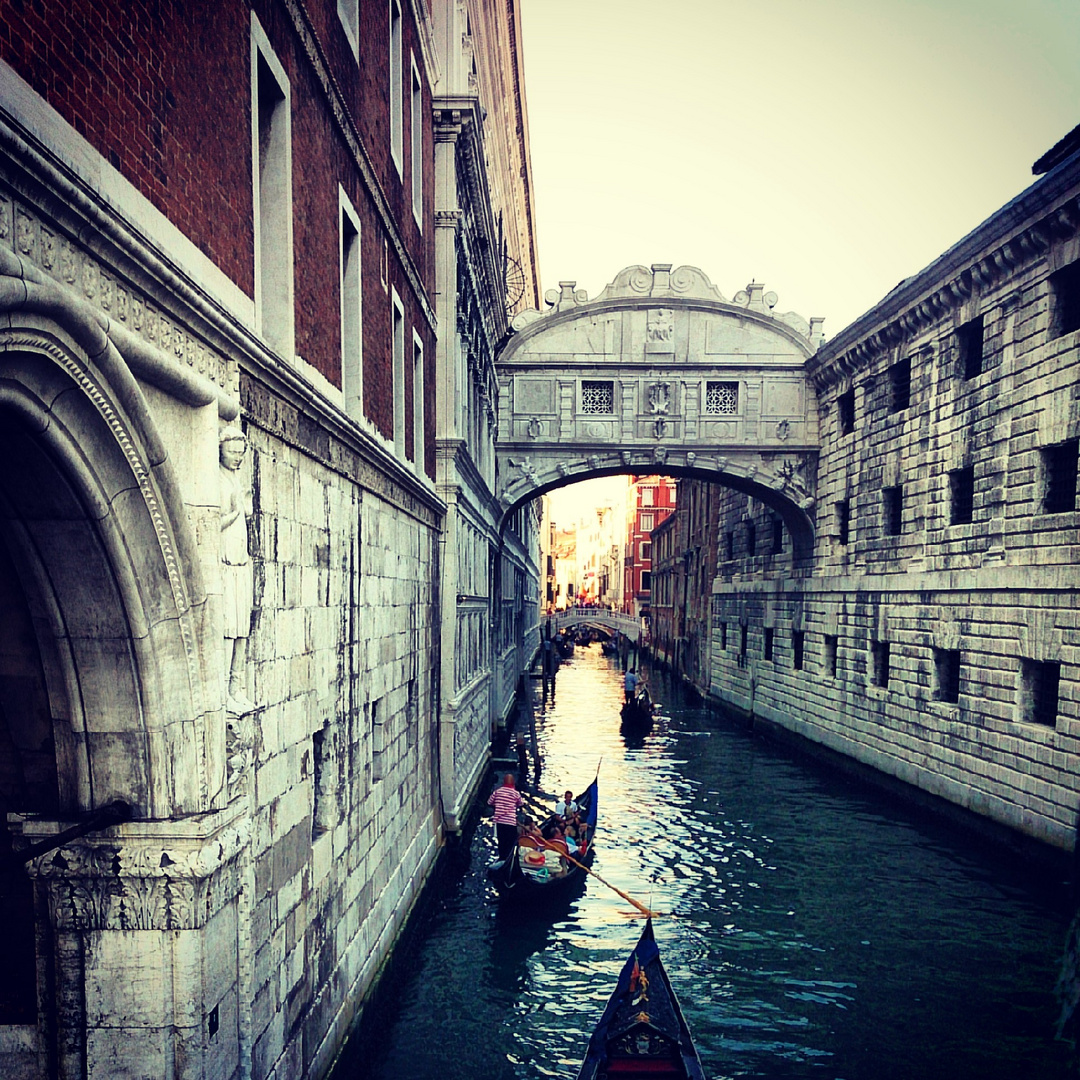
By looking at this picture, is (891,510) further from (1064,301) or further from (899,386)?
(1064,301)

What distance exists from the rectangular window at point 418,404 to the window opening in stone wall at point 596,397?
10351 millimetres

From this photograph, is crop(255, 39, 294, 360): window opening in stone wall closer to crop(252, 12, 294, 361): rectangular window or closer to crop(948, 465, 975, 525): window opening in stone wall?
crop(252, 12, 294, 361): rectangular window

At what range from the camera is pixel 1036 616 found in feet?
40.9

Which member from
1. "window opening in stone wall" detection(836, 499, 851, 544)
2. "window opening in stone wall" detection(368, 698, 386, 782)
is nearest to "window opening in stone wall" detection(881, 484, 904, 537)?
"window opening in stone wall" detection(836, 499, 851, 544)

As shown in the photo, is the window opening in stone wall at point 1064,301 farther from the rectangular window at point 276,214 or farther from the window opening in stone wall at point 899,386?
the rectangular window at point 276,214

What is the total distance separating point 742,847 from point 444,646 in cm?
540

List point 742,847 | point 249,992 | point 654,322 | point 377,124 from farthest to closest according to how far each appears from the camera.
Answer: point 654,322 < point 742,847 < point 377,124 < point 249,992

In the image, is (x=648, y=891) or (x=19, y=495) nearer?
(x=19, y=495)

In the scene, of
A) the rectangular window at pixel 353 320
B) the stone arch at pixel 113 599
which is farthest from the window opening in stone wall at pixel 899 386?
the stone arch at pixel 113 599

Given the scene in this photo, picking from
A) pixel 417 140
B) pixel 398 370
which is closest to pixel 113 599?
pixel 398 370

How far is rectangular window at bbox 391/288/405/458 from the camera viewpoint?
32.1 ft

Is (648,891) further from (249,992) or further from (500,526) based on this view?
(500,526)

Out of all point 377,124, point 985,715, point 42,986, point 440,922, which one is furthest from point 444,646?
point 42,986

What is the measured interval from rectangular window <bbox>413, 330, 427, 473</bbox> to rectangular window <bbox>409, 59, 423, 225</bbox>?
4.96ft
